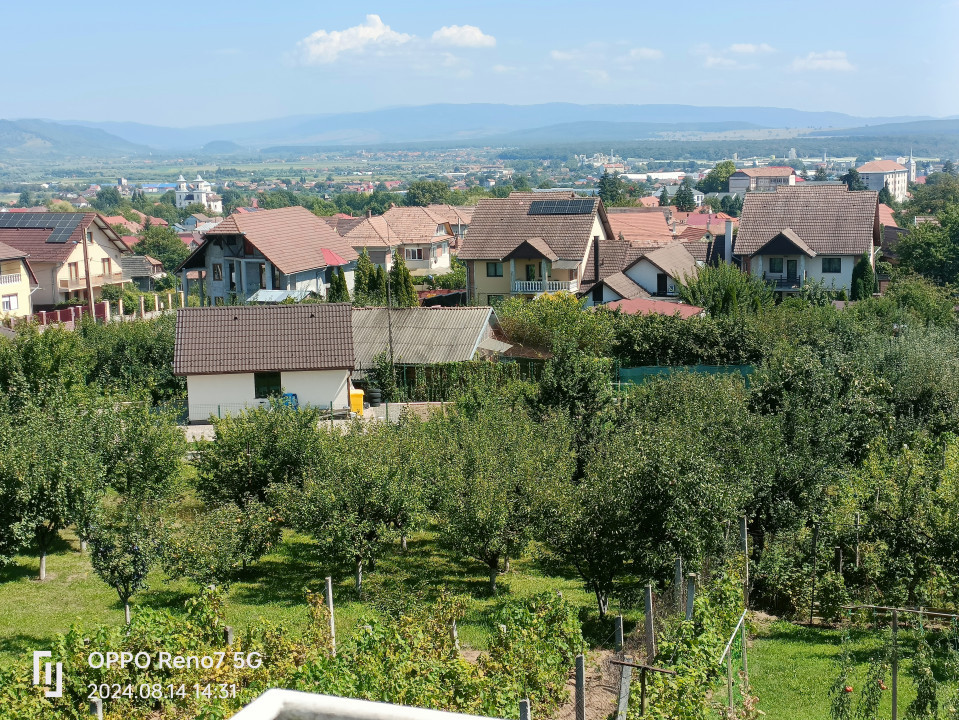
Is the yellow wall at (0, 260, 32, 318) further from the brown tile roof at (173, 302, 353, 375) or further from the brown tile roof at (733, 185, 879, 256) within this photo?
the brown tile roof at (733, 185, 879, 256)

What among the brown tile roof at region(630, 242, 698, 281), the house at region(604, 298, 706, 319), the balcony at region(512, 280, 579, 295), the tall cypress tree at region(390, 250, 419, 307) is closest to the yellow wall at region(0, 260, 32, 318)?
the tall cypress tree at region(390, 250, 419, 307)

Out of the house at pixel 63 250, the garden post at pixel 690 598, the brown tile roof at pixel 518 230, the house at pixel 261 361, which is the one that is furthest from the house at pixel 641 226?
the garden post at pixel 690 598

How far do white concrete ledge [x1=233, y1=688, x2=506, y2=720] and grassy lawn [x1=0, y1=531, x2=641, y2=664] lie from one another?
9154mm

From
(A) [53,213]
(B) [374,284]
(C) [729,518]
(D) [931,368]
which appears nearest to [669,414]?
(C) [729,518]

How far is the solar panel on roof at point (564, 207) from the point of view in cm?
5522

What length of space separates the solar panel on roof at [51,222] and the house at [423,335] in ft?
101

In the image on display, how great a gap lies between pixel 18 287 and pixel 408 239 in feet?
121

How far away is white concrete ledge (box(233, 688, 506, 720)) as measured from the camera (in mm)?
5141

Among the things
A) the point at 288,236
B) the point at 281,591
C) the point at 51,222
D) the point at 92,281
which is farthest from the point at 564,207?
the point at 281,591

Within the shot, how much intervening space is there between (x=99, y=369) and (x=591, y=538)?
2527 centimetres

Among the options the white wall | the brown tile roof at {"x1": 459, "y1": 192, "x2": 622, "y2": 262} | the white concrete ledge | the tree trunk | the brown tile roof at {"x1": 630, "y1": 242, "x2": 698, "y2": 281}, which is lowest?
the tree trunk

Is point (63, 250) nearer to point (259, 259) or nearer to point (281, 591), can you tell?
point (259, 259)

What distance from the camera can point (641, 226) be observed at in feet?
279

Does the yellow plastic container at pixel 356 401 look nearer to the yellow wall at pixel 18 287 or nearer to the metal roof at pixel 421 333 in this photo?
the metal roof at pixel 421 333
